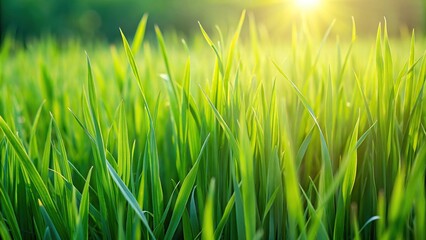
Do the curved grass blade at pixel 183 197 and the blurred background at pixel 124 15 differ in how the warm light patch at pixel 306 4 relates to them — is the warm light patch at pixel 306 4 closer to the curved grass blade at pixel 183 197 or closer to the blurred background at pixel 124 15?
the curved grass blade at pixel 183 197

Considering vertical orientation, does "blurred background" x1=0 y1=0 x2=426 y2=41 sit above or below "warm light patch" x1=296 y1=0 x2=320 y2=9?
below

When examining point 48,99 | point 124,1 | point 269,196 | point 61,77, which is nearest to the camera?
point 269,196

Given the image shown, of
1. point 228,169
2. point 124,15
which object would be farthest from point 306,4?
point 124,15

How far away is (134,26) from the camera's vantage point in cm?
705

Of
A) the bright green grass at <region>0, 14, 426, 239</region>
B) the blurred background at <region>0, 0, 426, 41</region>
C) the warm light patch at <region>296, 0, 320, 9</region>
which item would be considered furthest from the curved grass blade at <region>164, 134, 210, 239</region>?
the blurred background at <region>0, 0, 426, 41</region>

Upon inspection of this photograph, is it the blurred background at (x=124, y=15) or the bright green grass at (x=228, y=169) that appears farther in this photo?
the blurred background at (x=124, y=15)

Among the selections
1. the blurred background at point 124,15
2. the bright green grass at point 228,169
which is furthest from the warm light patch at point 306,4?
the blurred background at point 124,15

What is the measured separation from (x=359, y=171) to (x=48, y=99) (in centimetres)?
72

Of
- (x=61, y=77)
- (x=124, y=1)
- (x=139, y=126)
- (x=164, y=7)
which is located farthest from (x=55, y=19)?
(x=139, y=126)

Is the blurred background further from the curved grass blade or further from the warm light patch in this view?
the curved grass blade

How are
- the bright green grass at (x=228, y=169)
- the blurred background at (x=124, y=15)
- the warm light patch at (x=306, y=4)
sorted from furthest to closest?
the blurred background at (x=124, y=15) → the warm light patch at (x=306, y=4) → the bright green grass at (x=228, y=169)

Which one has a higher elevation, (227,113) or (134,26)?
(227,113)

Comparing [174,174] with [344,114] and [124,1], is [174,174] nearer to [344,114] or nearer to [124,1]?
[344,114]

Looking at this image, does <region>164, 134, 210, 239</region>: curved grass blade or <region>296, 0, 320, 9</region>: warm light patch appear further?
<region>296, 0, 320, 9</region>: warm light patch
